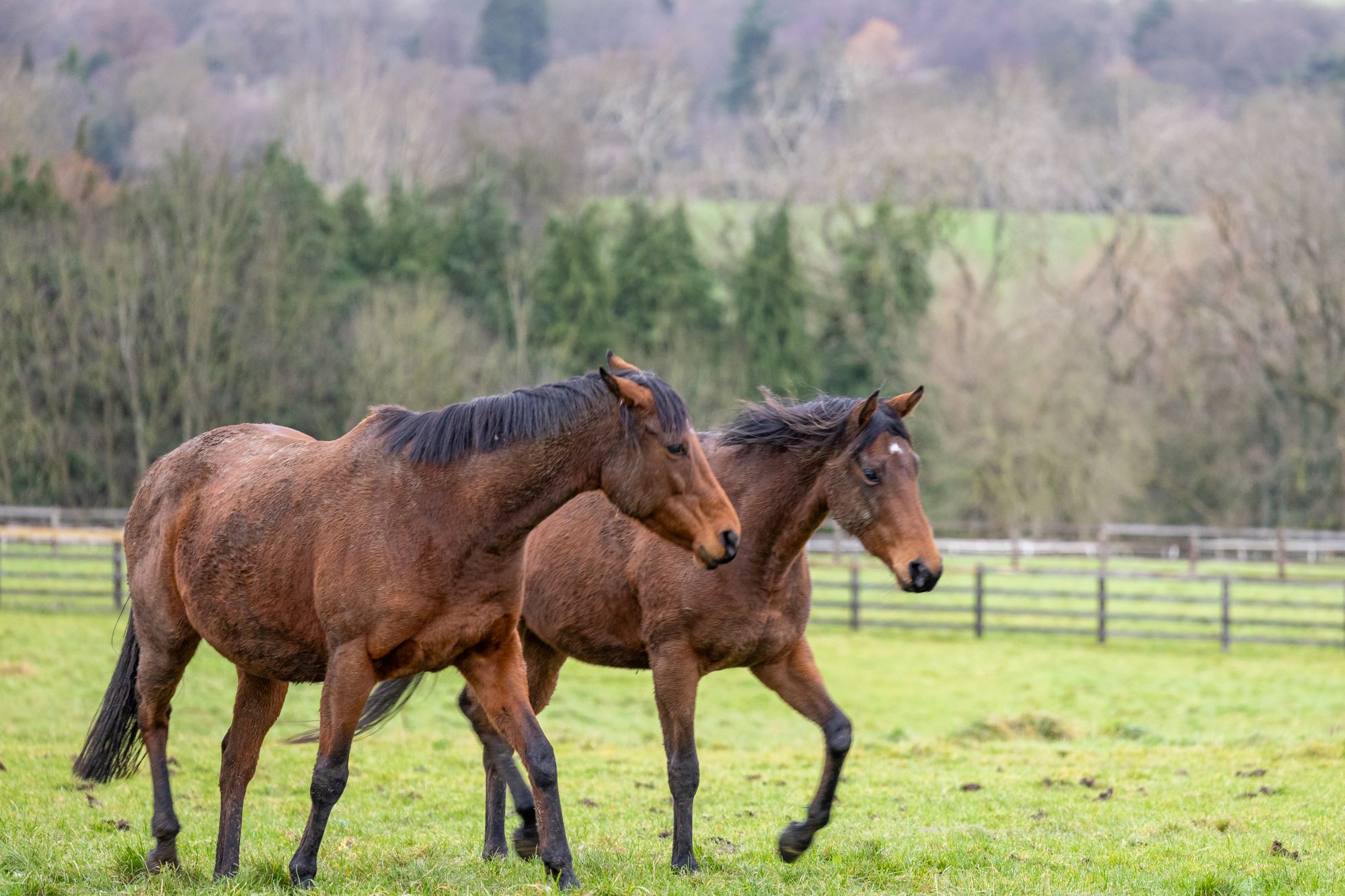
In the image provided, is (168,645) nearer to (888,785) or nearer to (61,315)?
(888,785)

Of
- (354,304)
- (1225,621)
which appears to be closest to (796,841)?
(1225,621)

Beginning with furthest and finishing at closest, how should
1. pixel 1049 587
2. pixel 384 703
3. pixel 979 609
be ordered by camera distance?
pixel 1049 587
pixel 979 609
pixel 384 703

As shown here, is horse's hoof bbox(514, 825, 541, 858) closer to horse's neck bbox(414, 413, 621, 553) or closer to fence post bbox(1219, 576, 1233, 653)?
horse's neck bbox(414, 413, 621, 553)

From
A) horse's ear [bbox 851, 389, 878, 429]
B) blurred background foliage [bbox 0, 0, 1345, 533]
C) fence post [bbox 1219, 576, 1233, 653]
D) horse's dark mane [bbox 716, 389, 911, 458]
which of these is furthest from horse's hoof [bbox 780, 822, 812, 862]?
blurred background foliage [bbox 0, 0, 1345, 533]

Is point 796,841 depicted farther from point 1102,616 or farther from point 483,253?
point 483,253

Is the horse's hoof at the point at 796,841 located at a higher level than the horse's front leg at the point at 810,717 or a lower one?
lower

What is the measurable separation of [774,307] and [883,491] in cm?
3903

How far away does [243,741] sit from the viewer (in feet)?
19.5

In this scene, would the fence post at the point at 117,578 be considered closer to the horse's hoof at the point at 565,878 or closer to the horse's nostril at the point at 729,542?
the horse's hoof at the point at 565,878

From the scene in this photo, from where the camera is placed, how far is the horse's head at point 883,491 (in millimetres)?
5953

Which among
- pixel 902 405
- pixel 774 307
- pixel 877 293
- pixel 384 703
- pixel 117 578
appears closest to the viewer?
pixel 902 405

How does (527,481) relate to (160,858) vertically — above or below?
above

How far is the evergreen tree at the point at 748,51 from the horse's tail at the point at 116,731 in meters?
77.0

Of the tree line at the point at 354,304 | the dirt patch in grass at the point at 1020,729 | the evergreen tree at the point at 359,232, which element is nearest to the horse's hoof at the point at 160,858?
the dirt patch in grass at the point at 1020,729
